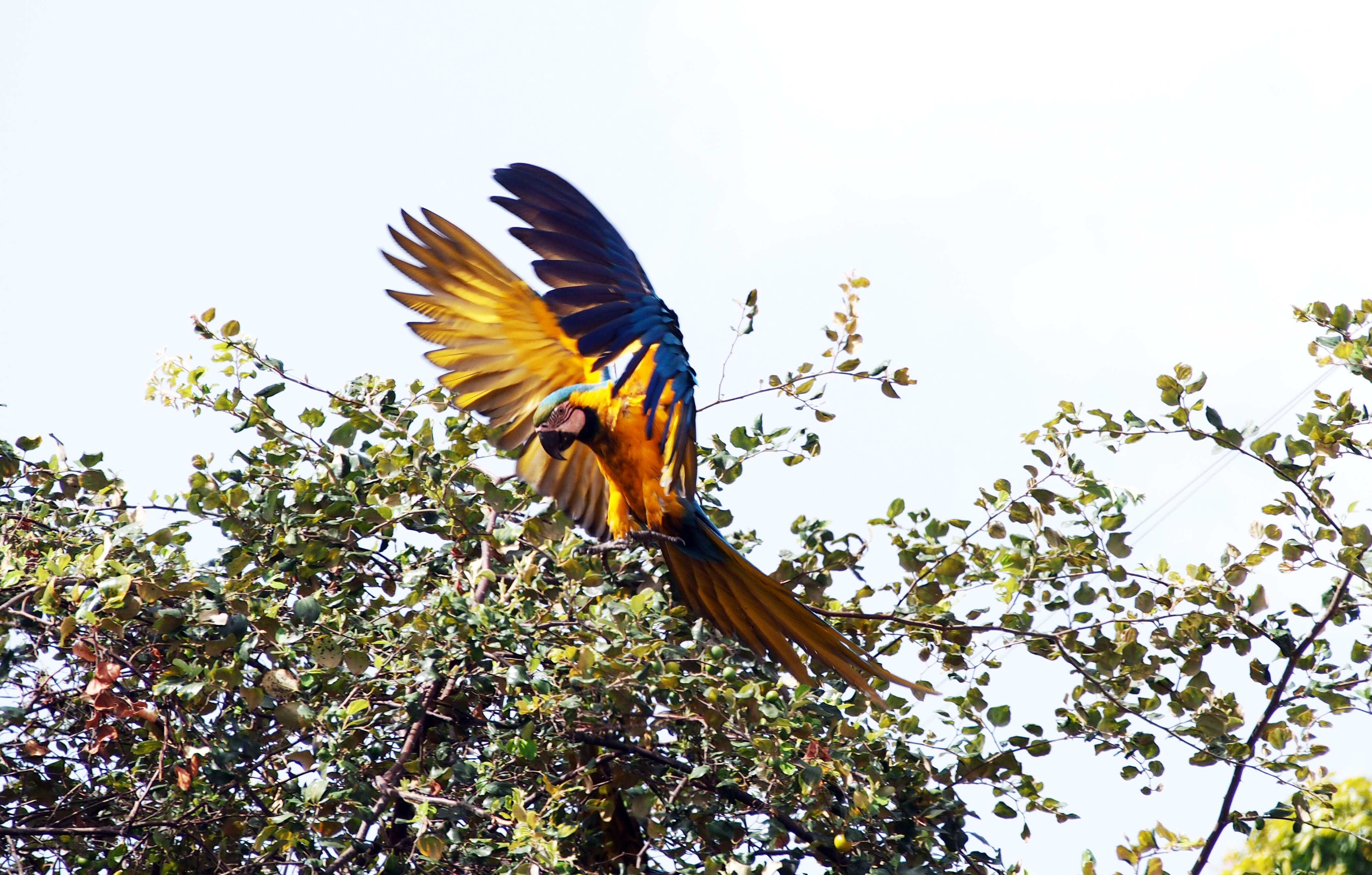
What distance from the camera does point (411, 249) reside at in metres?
2.75

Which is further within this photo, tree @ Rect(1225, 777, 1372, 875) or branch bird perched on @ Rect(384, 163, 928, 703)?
tree @ Rect(1225, 777, 1372, 875)

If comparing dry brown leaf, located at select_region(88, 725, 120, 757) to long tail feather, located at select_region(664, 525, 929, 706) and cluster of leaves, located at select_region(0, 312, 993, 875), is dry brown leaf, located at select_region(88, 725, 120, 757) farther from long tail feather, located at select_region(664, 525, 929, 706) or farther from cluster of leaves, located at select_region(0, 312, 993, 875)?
long tail feather, located at select_region(664, 525, 929, 706)

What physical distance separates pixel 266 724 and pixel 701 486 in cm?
107

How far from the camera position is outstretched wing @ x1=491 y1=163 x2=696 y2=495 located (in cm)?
249

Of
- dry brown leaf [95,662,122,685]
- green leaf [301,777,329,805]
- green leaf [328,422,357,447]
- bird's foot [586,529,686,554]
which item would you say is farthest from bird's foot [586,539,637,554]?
dry brown leaf [95,662,122,685]

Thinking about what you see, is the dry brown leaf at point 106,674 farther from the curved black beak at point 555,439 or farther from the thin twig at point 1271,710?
the thin twig at point 1271,710

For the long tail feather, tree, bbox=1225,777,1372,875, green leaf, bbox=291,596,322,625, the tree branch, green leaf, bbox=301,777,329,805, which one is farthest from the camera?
tree, bbox=1225,777,1372,875

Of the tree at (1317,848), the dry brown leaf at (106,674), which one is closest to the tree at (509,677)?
the dry brown leaf at (106,674)

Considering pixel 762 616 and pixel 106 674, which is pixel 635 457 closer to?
Answer: pixel 762 616

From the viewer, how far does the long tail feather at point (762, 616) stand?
248 centimetres

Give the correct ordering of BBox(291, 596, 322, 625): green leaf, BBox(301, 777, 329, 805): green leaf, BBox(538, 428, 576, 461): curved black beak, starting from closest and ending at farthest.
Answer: BBox(301, 777, 329, 805): green leaf
BBox(291, 596, 322, 625): green leaf
BBox(538, 428, 576, 461): curved black beak

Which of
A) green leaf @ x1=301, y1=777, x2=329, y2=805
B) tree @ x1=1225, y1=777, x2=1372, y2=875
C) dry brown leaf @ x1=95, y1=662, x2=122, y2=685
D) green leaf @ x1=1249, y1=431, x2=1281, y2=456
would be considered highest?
tree @ x1=1225, y1=777, x2=1372, y2=875

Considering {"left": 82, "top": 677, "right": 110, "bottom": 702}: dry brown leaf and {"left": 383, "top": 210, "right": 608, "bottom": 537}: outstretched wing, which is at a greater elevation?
{"left": 383, "top": 210, "right": 608, "bottom": 537}: outstretched wing

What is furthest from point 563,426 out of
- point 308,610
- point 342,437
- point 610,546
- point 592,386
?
point 308,610
